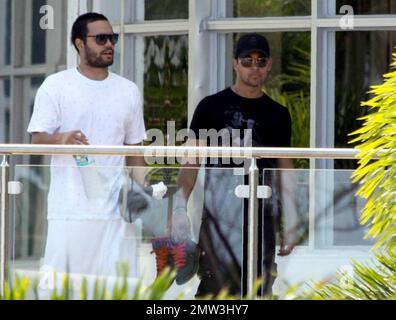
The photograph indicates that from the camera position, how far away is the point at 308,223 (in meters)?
6.46

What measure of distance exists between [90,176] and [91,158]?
0.10 meters

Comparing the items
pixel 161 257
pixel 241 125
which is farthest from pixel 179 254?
pixel 241 125

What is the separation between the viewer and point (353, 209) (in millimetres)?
6312

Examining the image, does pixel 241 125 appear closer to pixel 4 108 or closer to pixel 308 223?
pixel 308 223

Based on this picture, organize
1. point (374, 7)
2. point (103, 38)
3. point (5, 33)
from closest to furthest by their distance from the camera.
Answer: point (103, 38) < point (374, 7) < point (5, 33)

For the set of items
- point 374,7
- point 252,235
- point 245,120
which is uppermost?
point 374,7

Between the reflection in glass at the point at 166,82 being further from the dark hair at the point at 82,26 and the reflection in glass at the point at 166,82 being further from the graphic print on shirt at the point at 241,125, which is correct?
the graphic print on shirt at the point at 241,125

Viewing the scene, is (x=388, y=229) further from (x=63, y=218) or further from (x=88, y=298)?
(x=63, y=218)

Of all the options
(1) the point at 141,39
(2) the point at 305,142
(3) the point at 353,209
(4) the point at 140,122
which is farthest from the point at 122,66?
(3) the point at 353,209

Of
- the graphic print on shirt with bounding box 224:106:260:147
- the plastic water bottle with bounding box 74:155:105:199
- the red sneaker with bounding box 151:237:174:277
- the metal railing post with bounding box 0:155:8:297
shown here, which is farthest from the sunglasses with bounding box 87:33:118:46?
the red sneaker with bounding box 151:237:174:277

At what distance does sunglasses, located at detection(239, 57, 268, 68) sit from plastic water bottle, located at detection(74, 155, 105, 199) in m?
1.20

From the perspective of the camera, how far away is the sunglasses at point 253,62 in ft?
23.7

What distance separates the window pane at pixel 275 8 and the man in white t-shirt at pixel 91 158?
1.84 m

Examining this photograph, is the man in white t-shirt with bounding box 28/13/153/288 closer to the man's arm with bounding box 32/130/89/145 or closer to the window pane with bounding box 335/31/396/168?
the man's arm with bounding box 32/130/89/145
